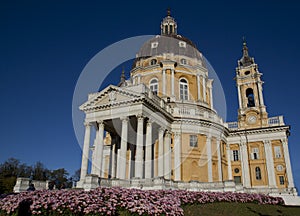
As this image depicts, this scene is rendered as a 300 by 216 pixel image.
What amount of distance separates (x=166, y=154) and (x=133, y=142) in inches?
171

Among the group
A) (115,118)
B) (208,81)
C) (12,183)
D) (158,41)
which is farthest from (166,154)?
(12,183)

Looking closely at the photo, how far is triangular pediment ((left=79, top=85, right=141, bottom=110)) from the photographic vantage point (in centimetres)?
2506

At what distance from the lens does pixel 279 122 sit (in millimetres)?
36125

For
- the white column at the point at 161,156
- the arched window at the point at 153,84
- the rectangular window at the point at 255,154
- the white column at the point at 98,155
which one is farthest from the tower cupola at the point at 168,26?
the white column at the point at 98,155

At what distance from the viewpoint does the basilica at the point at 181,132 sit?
80.6 ft

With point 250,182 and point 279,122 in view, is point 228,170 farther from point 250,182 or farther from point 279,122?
point 279,122

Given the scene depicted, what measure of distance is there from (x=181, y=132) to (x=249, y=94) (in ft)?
58.6

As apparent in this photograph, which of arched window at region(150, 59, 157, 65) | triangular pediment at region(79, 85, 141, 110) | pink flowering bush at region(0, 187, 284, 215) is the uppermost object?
arched window at region(150, 59, 157, 65)

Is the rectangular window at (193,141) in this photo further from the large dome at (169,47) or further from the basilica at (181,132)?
the large dome at (169,47)

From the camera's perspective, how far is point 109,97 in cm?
2644

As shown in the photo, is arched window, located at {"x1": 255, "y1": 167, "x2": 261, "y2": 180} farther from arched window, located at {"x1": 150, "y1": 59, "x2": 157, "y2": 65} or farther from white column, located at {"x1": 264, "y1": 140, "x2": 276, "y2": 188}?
arched window, located at {"x1": 150, "y1": 59, "x2": 157, "y2": 65}

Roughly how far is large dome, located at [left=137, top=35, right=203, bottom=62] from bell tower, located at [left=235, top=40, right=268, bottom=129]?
7617 millimetres

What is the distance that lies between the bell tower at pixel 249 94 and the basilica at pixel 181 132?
14 cm

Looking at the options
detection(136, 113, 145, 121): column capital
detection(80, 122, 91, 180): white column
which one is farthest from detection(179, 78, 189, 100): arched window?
detection(80, 122, 91, 180): white column
